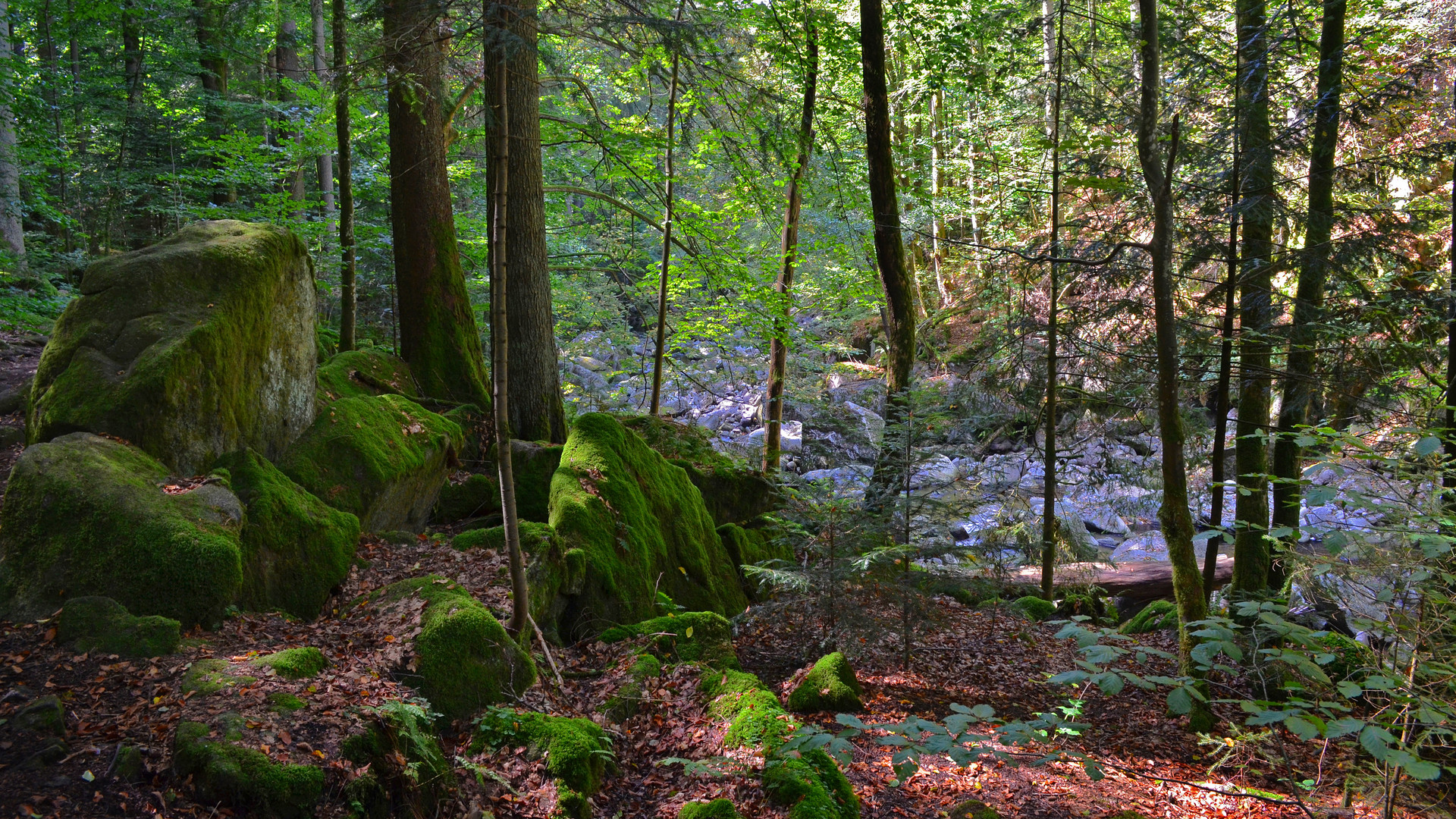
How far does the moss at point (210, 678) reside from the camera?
3598mm

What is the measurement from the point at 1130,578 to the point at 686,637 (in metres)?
8.76

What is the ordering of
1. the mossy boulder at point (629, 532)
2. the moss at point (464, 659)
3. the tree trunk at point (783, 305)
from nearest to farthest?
the moss at point (464, 659) < the mossy boulder at point (629, 532) < the tree trunk at point (783, 305)

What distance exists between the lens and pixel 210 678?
3697 mm

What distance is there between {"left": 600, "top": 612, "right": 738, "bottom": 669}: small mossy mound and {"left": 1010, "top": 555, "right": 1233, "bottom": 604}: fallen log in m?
6.18

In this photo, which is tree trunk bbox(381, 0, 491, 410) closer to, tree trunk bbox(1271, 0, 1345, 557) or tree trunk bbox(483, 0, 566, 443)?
tree trunk bbox(483, 0, 566, 443)

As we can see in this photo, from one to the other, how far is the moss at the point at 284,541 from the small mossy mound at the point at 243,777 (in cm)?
197

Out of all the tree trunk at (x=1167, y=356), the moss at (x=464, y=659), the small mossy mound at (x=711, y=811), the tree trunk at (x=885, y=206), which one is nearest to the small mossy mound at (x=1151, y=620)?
the tree trunk at (x=1167, y=356)

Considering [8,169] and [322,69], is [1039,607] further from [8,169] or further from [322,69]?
[8,169]

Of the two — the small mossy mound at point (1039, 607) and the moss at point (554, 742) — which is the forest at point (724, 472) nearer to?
the moss at point (554, 742)

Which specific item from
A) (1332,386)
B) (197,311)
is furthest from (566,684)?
(1332,386)

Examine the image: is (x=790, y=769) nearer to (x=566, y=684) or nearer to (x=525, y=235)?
(x=566, y=684)

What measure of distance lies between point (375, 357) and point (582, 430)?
106 inches

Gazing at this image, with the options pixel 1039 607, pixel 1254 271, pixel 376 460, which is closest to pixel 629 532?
pixel 376 460

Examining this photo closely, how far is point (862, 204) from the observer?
35.2 ft
